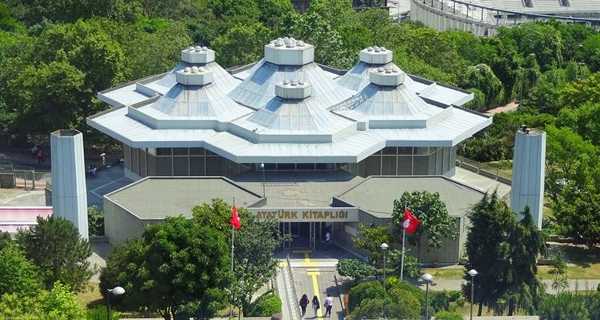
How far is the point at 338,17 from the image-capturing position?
134500mm

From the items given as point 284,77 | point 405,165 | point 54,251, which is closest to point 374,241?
point 405,165

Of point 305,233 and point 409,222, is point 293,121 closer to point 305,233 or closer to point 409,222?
point 305,233

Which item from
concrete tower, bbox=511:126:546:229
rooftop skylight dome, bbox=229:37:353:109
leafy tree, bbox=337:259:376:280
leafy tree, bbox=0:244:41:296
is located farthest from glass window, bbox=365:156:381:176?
leafy tree, bbox=0:244:41:296

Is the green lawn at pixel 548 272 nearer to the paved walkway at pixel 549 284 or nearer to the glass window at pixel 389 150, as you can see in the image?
the paved walkway at pixel 549 284

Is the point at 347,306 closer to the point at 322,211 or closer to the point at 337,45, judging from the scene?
the point at 322,211

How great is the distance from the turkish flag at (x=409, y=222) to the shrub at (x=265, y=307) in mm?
8934

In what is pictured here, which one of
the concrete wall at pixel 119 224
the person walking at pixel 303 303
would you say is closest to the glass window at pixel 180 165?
the concrete wall at pixel 119 224

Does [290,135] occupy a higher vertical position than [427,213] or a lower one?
higher

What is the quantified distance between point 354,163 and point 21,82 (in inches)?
A: 1236

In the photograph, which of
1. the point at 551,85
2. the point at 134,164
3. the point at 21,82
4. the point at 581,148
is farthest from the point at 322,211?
the point at 551,85

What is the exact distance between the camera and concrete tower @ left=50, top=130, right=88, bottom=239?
8250cm

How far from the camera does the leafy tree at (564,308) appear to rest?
70.2 meters

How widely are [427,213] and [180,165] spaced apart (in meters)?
21.6

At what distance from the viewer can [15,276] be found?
71.6 meters
